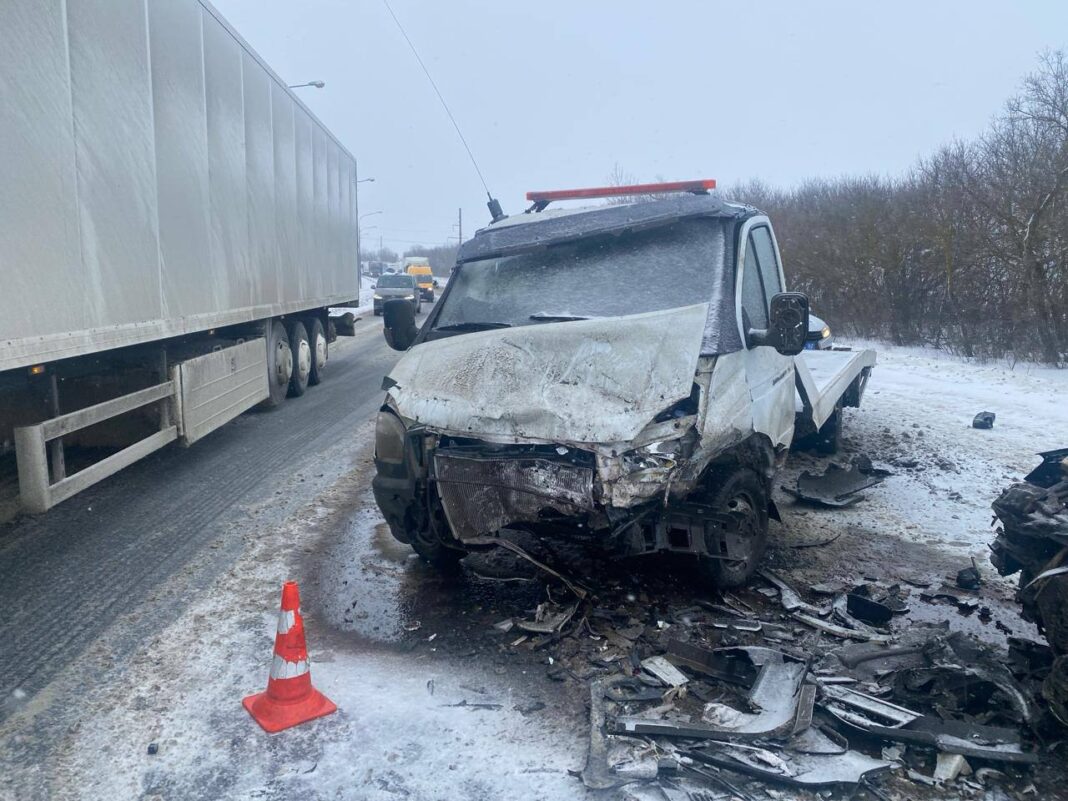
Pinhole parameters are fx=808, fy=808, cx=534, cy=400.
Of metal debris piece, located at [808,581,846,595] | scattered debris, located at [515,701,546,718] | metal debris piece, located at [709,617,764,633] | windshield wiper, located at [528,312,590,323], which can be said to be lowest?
scattered debris, located at [515,701,546,718]

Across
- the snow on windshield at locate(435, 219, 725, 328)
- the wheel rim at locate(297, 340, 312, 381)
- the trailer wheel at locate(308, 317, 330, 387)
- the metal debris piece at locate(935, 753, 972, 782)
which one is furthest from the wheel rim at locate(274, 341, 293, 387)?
the metal debris piece at locate(935, 753, 972, 782)

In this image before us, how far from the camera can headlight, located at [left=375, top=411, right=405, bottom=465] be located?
4555mm

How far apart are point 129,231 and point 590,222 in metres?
3.48

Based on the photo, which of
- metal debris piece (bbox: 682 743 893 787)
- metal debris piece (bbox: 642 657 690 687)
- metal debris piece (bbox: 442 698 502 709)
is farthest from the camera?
metal debris piece (bbox: 642 657 690 687)

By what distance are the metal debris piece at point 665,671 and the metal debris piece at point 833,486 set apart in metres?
3.54

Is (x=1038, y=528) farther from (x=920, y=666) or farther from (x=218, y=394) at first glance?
(x=218, y=394)

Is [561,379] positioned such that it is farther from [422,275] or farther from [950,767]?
[422,275]

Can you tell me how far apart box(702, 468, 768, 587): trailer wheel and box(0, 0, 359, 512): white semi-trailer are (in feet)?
13.3

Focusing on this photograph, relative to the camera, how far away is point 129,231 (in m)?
6.08

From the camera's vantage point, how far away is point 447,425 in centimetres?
429

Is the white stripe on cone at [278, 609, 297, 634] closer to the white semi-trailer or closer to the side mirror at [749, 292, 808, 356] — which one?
the white semi-trailer

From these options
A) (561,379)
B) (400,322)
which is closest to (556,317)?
(561,379)

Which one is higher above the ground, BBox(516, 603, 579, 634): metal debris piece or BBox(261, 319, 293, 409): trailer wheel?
BBox(261, 319, 293, 409): trailer wheel

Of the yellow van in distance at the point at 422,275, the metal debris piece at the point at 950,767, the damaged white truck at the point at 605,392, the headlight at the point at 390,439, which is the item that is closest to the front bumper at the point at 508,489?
the damaged white truck at the point at 605,392
